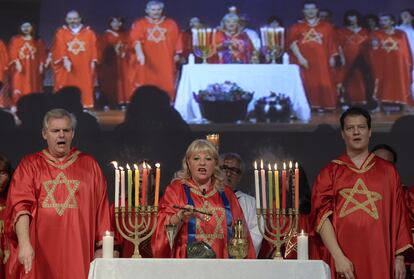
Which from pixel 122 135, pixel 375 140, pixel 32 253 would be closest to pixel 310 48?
pixel 375 140

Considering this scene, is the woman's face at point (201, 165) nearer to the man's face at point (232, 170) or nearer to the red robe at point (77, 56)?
the man's face at point (232, 170)

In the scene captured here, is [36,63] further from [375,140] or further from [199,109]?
[375,140]

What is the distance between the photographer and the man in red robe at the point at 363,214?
594 cm

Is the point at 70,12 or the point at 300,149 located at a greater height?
the point at 70,12

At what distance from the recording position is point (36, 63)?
8.52 m

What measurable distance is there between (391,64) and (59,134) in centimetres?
343

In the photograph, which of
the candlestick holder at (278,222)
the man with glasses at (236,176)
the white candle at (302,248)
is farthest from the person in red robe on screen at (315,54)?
the white candle at (302,248)

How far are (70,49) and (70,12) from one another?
11.9 inches

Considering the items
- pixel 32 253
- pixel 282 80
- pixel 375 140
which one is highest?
pixel 282 80

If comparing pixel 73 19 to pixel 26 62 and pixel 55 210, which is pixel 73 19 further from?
pixel 55 210

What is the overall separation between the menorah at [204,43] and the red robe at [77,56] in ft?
2.74

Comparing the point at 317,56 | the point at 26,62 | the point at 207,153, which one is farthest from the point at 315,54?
the point at 207,153

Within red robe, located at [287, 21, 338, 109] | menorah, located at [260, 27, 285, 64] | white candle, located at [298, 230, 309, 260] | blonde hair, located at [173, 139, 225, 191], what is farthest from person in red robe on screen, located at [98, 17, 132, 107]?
white candle, located at [298, 230, 309, 260]

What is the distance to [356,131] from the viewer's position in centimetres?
598
